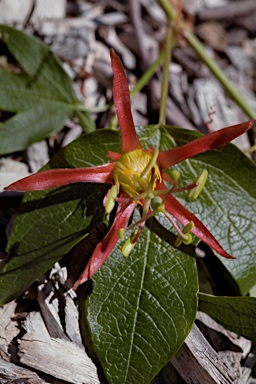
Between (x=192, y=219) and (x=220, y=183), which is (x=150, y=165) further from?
(x=220, y=183)

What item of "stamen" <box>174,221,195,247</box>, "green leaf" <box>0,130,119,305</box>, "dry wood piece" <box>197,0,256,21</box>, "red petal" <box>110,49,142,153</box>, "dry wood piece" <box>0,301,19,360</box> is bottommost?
"dry wood piece" <box>0,301,19,360</box>

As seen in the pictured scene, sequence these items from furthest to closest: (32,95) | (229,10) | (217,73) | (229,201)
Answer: (229,10) < (217,73) < (32,95) < (229,201)

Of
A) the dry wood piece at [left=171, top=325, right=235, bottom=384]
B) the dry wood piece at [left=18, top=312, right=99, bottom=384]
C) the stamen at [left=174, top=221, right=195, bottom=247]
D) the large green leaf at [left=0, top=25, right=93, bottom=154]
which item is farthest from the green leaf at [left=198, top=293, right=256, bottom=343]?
the large green leaf at [left=0, top=25, right=93, bottom=154]

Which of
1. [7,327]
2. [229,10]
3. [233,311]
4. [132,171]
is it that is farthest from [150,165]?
[229,10]

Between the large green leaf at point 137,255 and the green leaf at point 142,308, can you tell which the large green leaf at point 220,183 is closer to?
the large green leaf at point 137,255

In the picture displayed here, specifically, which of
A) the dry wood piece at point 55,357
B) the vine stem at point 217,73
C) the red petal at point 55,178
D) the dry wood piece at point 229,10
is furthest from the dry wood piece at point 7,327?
the dry wood piece at point 229,10

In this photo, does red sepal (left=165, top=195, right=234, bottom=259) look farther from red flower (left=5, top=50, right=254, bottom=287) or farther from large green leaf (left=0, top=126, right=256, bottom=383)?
large green leaf (left=0, top=126, right=256, bottom=383)
